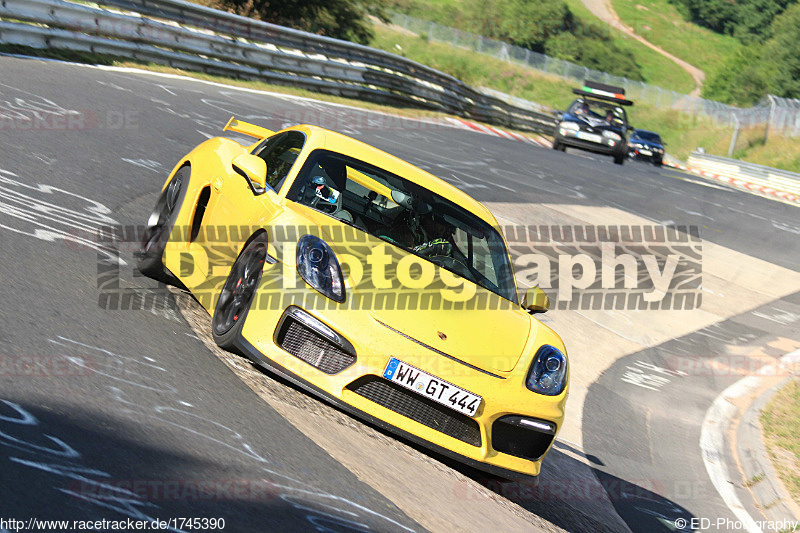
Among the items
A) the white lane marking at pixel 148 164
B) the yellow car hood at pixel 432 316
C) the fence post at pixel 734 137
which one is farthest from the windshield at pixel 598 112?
the fence post at pixel 734 137

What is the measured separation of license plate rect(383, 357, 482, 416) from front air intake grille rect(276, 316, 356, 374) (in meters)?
0.21

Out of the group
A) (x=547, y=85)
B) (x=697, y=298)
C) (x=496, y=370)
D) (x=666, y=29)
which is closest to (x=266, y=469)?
(x=496, y=370)

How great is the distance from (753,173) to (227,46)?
21.7 meters

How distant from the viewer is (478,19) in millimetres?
84688

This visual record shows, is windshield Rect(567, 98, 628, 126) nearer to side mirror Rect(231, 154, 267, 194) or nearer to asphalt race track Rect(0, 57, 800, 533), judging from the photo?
asphalt race track Rect(0, 57, 800, 533)

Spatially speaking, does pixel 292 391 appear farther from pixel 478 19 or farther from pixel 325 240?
pixel 478 19

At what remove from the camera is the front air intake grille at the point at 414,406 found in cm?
471

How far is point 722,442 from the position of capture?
26.3ft

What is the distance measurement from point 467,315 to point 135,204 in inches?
167

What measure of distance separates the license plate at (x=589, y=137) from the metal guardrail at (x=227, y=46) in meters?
4.29

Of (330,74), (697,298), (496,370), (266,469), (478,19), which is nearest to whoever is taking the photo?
(266,469)

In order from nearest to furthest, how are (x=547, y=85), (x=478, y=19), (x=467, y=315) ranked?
(x=467, y=315)
(x=547, y=85)
(x=478, y=19)

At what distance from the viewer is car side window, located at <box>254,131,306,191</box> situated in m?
5.99

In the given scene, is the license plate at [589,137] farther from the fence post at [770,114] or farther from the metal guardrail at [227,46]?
the fence post at [770,114]
